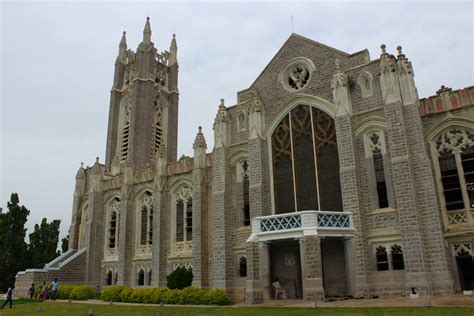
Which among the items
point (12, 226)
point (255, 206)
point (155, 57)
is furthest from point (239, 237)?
point (155, 57)

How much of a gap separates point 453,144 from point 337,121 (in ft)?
20.1

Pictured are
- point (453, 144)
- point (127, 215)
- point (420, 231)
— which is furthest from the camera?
point (127, 215)

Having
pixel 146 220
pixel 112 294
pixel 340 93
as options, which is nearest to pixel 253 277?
pixel 112 294

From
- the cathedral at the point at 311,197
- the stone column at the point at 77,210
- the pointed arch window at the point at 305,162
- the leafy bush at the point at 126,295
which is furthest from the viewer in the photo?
the stone column at the point at 77,210

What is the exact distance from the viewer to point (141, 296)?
82.3 feet

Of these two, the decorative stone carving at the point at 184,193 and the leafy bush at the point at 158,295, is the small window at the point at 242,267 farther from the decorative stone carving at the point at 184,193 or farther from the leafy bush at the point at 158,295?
the decorative stone carving at the point at 184,193

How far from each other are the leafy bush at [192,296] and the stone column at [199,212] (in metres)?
4.46

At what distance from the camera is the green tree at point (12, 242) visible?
1433 inches

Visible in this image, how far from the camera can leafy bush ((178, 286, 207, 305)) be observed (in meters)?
22.4

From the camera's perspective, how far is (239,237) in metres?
26.7

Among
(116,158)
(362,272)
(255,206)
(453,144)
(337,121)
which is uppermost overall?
(116,158)

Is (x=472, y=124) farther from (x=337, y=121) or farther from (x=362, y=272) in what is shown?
(x=362, y=272)

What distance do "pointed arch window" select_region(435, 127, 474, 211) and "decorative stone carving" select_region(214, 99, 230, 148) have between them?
1340 cm

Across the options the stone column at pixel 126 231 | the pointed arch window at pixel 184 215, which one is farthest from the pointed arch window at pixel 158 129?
the pointed arch window at pixel 184 215
